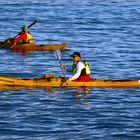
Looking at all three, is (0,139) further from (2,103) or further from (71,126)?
(2,103)

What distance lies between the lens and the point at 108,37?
184 feet

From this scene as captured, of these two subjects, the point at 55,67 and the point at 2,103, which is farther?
the point at 55,67

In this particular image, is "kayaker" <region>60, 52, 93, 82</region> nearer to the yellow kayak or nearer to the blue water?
the yellow kayak

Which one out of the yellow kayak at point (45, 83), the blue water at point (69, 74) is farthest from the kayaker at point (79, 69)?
the blue water at point (69, 74)

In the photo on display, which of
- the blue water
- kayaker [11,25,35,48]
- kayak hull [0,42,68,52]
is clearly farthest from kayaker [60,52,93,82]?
kayak hull [0,42,68,52]

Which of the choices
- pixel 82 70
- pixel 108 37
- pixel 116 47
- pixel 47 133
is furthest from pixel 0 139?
pixel 108 37

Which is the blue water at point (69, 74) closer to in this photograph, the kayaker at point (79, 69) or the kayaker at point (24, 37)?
the kayaker at point (79, 69)

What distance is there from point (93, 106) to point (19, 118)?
353 cm

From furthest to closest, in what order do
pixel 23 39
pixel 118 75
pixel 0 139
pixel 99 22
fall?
1. pixel 99 22
2. pixel 23 39
3. pixel 118 75
4. pixel 0 139

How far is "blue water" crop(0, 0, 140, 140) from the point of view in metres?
27.3

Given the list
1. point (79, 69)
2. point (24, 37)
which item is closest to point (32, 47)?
point (24, 37)

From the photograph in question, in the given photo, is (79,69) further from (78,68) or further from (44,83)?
(44,83)

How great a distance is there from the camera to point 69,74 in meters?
39.1

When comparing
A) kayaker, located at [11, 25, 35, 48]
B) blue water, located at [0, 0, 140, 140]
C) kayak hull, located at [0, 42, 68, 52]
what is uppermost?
kayaker, located at [11, 25, 35, 48]
